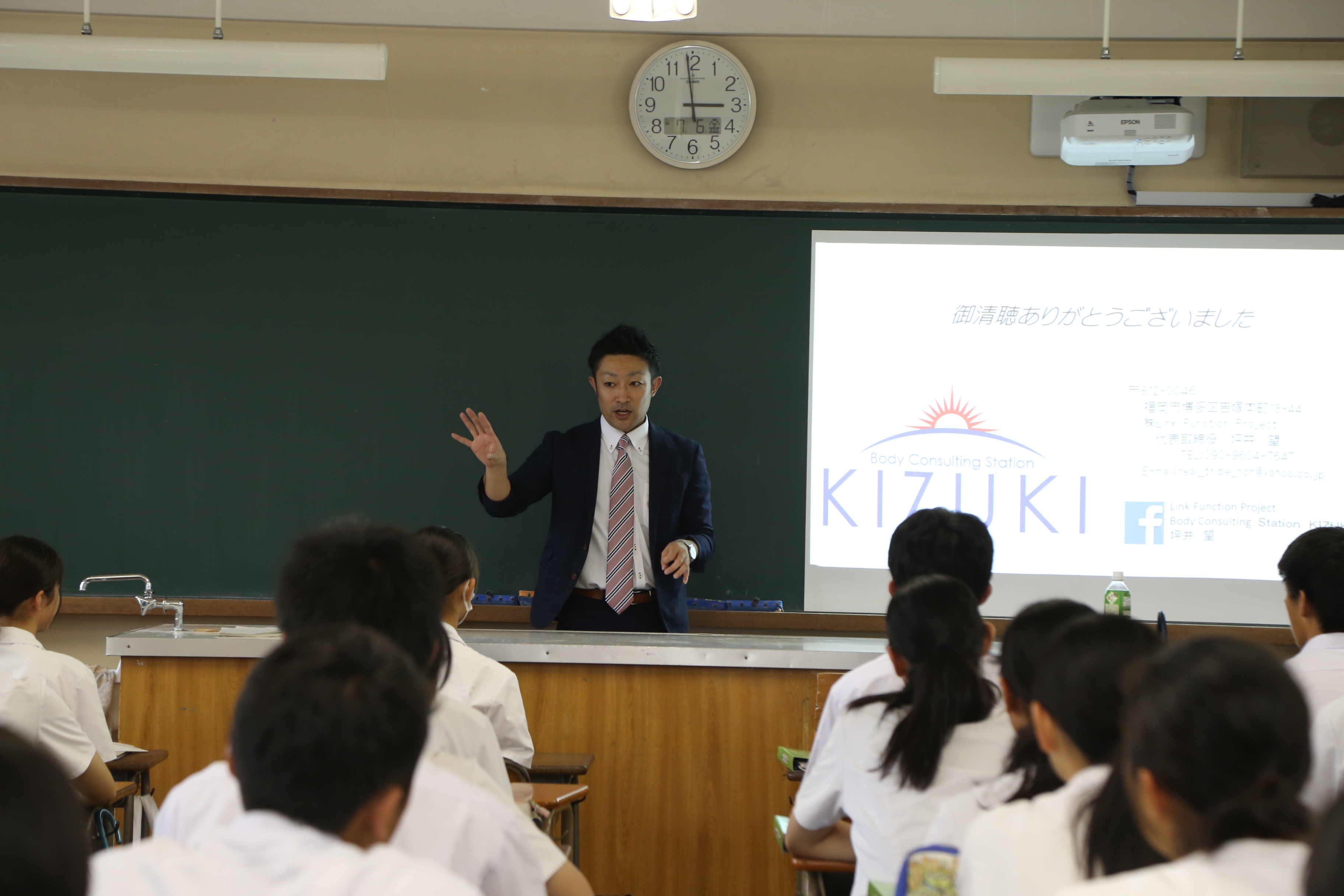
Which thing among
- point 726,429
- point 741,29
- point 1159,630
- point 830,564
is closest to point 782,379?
point 726,429

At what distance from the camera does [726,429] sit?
4.28 metres

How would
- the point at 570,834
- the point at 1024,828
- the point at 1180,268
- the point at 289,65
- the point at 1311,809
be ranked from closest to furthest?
the point at 1311,809
the point at 1024,828
the point at 570,834
the point at 289,65
the point at 1180,268

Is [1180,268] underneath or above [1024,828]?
above

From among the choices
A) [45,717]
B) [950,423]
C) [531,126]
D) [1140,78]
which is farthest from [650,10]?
[45,717]

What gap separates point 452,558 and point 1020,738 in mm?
1259

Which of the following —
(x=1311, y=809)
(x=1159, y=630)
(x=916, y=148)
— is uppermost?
(x=916, y=148)

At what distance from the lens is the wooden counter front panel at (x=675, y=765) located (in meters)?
3.22

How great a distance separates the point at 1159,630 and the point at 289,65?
3.33 meters

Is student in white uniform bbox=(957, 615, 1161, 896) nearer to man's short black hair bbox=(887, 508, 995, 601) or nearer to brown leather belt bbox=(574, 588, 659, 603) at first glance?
man's short black hair bbox=(887, 508, 995, 601)

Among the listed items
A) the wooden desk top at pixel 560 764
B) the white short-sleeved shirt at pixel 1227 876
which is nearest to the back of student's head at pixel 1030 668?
the white short-sleeved shirt at pixel 1227 876

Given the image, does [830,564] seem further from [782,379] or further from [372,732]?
[372,732]

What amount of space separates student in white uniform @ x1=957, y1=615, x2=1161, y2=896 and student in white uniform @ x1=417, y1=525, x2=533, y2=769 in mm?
1250

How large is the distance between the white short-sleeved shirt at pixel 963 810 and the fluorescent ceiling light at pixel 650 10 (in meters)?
2.80

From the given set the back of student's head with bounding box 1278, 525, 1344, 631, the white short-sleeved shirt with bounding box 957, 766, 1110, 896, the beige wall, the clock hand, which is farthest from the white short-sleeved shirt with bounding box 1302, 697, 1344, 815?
the clock hand
